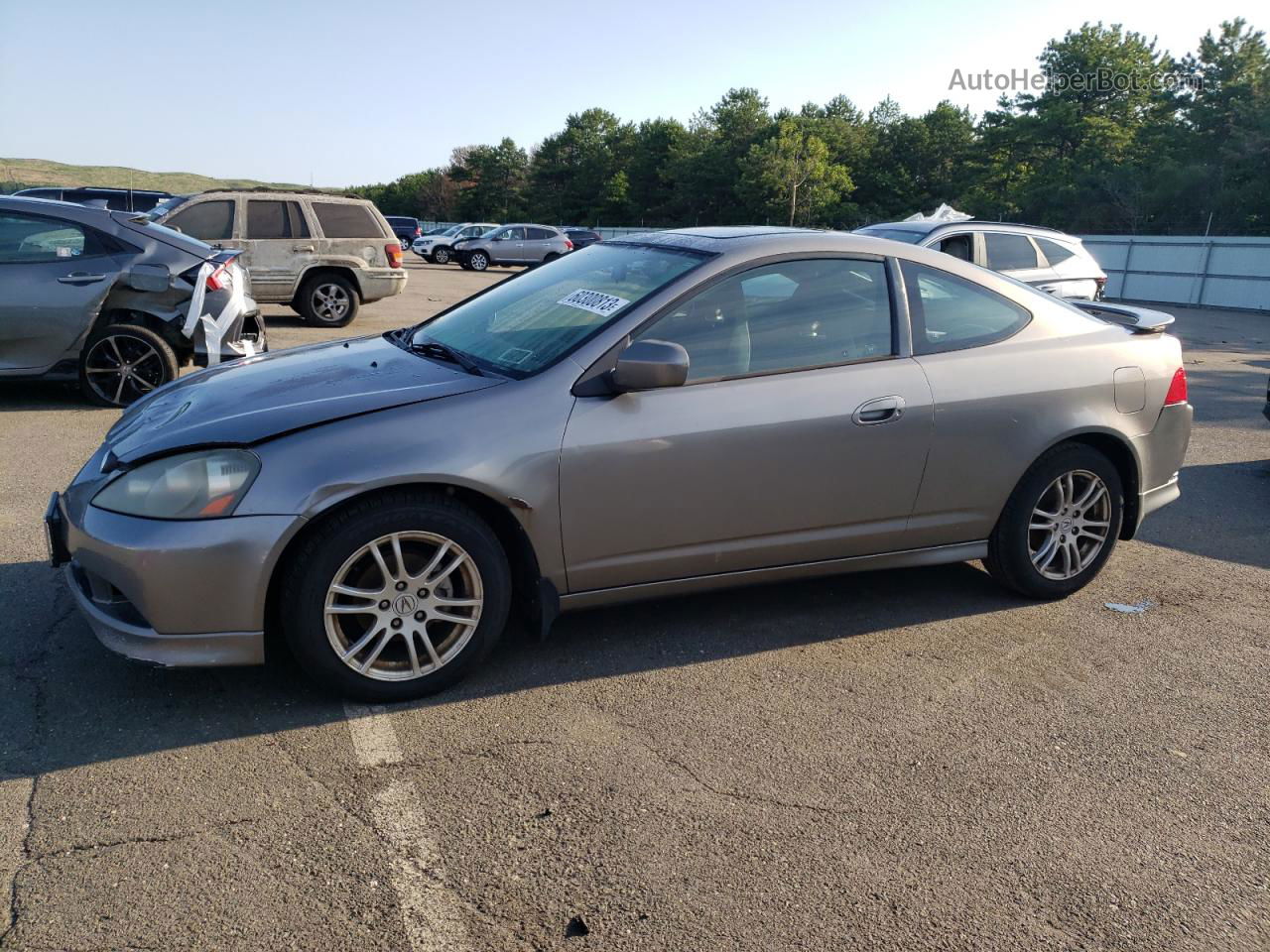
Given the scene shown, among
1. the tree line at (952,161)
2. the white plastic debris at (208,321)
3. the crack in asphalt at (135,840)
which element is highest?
the tree line at (952,161)

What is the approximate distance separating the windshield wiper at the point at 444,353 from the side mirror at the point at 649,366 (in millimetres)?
547

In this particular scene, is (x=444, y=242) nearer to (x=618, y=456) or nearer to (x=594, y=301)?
Result: (x=594, y=301)

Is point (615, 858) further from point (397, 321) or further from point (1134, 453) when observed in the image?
point (397, 321)

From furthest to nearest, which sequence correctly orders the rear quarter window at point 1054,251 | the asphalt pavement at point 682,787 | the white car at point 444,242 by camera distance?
the white car at point 444,242 → the rear quarter window at point 1054,251 → the asphalt pavement at point 682,787

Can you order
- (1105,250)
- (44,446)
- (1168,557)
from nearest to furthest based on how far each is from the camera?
(1168,557) → (44,446) → (1105,250)

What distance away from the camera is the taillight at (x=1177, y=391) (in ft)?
15.5

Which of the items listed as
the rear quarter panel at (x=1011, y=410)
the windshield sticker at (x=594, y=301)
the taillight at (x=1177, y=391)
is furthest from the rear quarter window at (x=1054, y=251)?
the windshield sticker at (x=594, y=301)

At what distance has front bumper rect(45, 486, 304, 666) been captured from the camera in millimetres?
3141

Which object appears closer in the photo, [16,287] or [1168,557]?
[1168,557]

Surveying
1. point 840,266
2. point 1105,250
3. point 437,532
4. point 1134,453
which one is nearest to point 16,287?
point 437,532

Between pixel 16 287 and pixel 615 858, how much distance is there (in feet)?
23.5

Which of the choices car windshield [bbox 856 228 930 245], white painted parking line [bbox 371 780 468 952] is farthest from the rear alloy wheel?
car windshield [bbox 856 228 930 245]

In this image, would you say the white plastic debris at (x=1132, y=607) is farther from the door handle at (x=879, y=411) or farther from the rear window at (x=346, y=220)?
the rear window at (x=346, y=220)

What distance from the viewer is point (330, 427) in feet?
10.9
